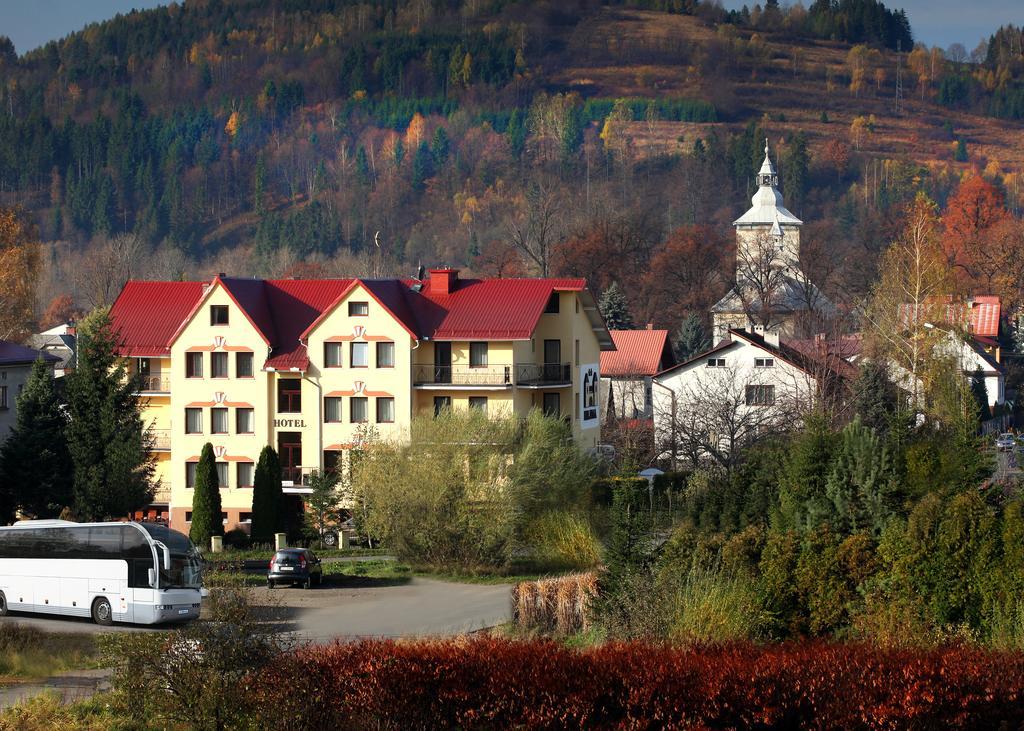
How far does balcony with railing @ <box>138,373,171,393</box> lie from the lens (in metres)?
54.2

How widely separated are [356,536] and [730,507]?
19760 mm

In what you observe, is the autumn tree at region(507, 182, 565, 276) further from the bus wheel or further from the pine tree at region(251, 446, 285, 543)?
the bus wheel

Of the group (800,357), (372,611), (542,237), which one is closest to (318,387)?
(372,611)

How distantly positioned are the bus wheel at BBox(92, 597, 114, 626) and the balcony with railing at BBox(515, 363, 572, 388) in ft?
68.5

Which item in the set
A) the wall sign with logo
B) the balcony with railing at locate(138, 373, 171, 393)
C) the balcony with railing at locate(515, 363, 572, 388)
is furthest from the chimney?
the balcony with railing at locate(138, 373, 171, 393)

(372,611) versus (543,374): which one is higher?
(543,374)

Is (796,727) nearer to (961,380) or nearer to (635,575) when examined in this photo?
(635,575)

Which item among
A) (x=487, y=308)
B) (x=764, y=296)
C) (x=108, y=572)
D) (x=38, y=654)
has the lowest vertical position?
(x=38, y=654)

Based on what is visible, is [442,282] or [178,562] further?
[442,282]

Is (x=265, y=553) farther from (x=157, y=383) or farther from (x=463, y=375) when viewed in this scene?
(x=157, y=383)

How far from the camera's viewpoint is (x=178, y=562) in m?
33.2

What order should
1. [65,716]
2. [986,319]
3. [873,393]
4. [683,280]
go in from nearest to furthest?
1. [65,716]
2. [873,393]
3. [986,319]
4. [683,280]

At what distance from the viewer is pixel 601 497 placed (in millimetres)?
47094

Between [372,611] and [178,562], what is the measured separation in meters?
4.28
